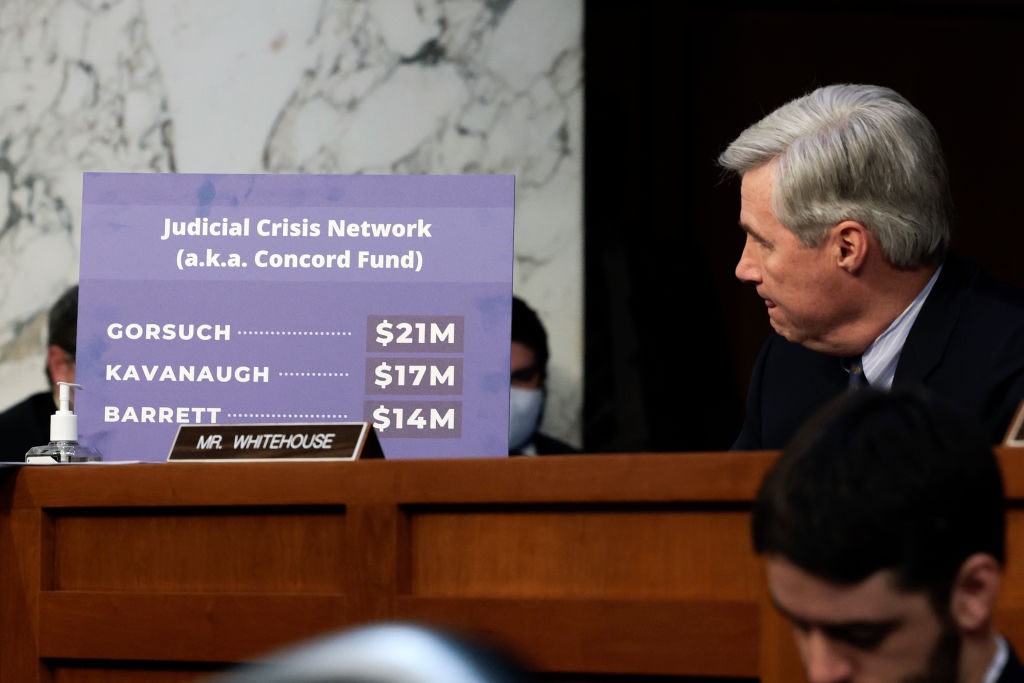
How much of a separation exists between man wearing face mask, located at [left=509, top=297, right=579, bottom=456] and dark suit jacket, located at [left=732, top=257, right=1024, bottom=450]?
112 cm

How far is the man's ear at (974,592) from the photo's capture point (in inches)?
39.1

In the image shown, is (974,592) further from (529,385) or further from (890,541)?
(529,385)

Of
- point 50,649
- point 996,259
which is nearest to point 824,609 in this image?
point 50,649

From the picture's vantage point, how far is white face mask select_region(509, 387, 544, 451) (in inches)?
129

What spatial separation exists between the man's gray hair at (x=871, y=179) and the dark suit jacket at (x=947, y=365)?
7cm

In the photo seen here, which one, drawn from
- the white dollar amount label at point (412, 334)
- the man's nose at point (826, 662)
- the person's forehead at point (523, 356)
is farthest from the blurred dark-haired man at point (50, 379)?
the man's nose at point (826, 662)

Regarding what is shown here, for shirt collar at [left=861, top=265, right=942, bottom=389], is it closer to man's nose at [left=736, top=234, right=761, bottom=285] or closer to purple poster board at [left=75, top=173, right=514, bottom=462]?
man's nose at [left=736, top=234, right=761, bottom=285]

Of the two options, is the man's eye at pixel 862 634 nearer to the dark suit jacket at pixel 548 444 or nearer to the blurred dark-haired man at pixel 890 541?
the blurred dark-haired man at pixel 890 541

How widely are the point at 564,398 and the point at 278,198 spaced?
1243mm

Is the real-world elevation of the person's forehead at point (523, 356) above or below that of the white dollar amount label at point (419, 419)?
above

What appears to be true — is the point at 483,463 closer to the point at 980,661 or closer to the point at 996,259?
the point at 980,661

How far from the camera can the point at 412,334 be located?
Result: 2.15 meters

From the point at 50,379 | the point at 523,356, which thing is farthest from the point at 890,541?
the point at 50,379

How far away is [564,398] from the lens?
10.9 feet
